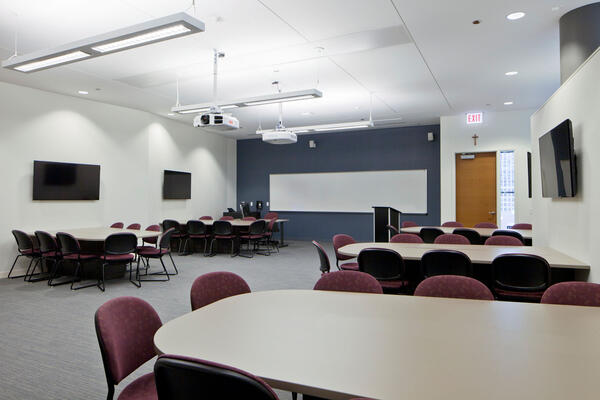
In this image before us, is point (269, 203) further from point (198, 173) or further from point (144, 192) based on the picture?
point (144, 192)

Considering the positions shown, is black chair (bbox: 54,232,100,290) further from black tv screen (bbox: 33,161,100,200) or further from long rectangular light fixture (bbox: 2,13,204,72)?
long rectangular light fixture (bbox: 2,13,204,72)

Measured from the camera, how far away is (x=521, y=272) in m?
3.24

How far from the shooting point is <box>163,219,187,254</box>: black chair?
28.4 ft

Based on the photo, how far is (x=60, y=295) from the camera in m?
5.12

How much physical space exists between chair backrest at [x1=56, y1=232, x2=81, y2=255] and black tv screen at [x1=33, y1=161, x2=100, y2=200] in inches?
Answer: 65.6

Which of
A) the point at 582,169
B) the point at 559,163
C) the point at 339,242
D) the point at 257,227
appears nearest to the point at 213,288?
the point at 339,242

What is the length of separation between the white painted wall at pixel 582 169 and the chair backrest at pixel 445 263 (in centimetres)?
92

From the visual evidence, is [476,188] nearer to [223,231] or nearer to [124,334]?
[223,231]

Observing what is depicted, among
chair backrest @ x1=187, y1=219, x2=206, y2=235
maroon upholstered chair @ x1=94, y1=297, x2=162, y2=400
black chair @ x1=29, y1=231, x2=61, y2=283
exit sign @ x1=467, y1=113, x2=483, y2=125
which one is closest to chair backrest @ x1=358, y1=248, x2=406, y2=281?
maroon upholstered chair @ x1=94, y1=297, x2=162, y2=400

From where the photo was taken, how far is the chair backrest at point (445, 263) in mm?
3369

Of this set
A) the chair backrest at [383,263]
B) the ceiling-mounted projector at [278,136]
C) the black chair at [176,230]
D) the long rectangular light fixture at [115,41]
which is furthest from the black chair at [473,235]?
the black chair at [176,230]

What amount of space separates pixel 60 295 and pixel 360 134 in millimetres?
8151

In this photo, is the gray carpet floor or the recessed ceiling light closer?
the gray carpet floor

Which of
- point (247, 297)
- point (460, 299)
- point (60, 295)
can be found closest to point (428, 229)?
point (460, 299)
